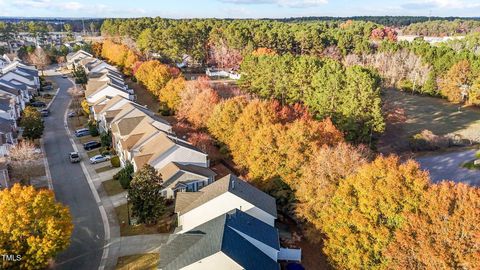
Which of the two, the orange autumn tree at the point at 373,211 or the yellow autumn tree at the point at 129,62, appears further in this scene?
the yellow autumn tree at the point at 129,62

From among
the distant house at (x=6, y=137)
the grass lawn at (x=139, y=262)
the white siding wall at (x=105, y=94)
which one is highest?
the white siding wall at (x=105, y=94)

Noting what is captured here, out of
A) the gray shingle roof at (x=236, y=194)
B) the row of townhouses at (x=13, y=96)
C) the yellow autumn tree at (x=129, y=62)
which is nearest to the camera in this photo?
the gray shingle roof at (x=236, y=194)

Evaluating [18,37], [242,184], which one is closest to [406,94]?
[242,184]

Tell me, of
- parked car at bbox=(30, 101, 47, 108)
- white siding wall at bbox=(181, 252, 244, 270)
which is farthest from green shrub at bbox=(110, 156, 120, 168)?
parked car at bbox=(30, 101, 47, 108)

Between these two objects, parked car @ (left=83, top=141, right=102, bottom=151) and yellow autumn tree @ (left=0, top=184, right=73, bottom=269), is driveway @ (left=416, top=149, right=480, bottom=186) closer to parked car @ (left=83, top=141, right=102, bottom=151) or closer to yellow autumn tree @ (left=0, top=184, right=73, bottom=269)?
yellow autumn tree @ (left=0, top=184, right=73, bottom=269)

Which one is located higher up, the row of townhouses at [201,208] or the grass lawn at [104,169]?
the row of townhouses at [201,208]

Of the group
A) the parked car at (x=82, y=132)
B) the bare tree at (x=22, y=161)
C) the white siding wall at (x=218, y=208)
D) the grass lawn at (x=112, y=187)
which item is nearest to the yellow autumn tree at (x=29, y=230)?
the white siding wall at (x=218, y=208)

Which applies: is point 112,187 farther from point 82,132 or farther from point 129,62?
point 129,62

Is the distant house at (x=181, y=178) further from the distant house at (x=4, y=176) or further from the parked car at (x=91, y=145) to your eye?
the parked car at (x=91, y=145)
